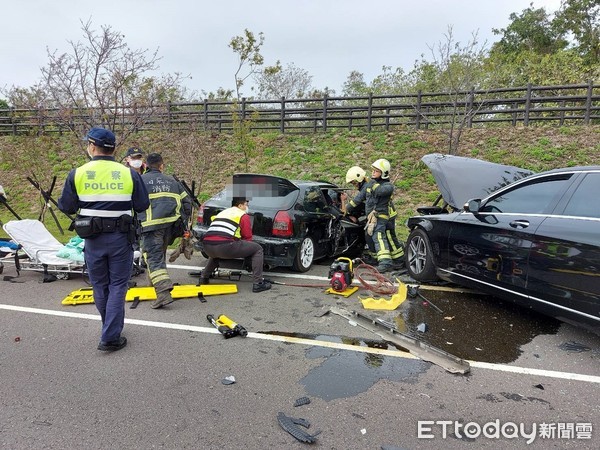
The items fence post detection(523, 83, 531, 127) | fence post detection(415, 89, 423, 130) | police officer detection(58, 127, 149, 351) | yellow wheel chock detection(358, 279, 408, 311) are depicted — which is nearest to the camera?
police officer detection(58, 127, 149, 351)

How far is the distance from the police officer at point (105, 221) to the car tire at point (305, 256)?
2821mm

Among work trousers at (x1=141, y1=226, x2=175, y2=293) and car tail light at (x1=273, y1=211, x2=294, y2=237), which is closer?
work trousers at (x1=141, y1=226, x2=175, y2=293)

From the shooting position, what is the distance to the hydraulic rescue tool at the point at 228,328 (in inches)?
156

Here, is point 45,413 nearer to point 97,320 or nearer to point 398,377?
point 97,320

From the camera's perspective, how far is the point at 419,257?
586 centimetres

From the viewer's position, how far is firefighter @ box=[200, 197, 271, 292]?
17.4ft

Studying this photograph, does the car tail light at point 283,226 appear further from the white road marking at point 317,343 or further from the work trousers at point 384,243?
the white road marking at point 317,343

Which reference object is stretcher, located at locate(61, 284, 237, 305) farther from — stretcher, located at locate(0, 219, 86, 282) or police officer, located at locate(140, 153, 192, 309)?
stretcher, located at locate(0, 219, 86, 282)

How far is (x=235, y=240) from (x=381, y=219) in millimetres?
2552

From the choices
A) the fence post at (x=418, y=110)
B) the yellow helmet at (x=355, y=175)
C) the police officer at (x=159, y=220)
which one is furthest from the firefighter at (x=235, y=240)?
the fence post at (x=418, y=110)

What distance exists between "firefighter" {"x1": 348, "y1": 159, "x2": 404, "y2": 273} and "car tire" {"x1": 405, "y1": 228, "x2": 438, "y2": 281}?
60 cm

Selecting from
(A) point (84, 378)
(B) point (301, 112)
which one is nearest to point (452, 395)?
(A) point (84, 378)

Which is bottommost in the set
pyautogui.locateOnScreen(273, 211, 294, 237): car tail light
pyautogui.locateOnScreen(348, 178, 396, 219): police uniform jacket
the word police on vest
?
pyautogui.locateOnScreen(273, 211, 294, 237): car tail light

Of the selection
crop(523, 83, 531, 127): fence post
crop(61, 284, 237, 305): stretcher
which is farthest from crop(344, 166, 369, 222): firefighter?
crop(523, 83, 531, 127): fence post
